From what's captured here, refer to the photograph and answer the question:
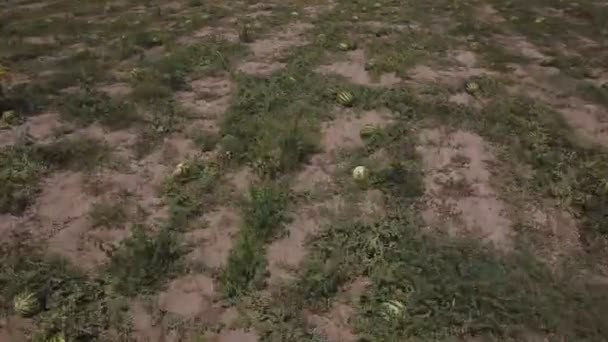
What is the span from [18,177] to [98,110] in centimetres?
213

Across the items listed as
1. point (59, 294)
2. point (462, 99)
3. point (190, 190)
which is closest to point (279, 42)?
point (462, 99)

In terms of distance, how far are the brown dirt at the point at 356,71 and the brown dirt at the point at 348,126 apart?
124cm

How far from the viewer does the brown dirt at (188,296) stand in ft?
18.1

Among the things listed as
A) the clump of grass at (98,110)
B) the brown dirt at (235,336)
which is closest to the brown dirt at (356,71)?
the clump of grass at (98,110)

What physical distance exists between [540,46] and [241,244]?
28.9 feet

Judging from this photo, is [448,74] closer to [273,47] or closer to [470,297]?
[273,47]

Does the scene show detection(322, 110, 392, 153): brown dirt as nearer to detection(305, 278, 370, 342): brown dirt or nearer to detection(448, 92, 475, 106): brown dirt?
detection(448, 92, 475, 106): brown dirt

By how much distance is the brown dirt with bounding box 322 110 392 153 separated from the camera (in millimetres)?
8188

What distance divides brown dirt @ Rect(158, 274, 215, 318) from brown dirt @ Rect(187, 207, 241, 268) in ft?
0.92

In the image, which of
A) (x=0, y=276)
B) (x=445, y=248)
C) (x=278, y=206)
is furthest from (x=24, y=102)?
(x=445, y=248)

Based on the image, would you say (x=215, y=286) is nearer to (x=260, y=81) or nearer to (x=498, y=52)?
(x=260, y=81)

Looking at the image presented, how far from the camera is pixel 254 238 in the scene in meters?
6.37

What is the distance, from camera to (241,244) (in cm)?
625

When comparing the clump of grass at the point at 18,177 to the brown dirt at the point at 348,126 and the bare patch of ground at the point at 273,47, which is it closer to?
the brown dirt at the point at 348,126
